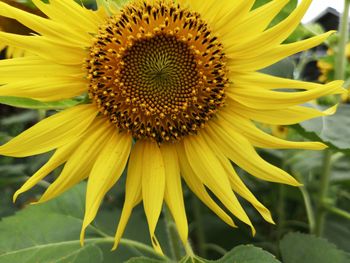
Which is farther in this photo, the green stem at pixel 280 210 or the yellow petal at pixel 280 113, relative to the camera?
the green stem at pixel 280 210

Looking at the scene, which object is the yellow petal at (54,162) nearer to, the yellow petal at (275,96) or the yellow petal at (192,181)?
the yellow petal at (192,181)

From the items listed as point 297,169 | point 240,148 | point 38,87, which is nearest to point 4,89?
point 38,87

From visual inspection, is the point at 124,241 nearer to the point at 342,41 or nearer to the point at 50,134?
the point at 50,134

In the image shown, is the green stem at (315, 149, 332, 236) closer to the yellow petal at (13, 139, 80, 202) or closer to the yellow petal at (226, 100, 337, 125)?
the yellow petal at (226, 100, 337, 125)

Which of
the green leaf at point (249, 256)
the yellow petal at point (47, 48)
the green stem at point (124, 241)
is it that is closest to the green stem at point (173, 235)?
the green stem at point (124, 241)


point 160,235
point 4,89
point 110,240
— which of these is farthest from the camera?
point 160,235

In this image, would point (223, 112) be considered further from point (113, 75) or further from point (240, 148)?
point (113, 75)
